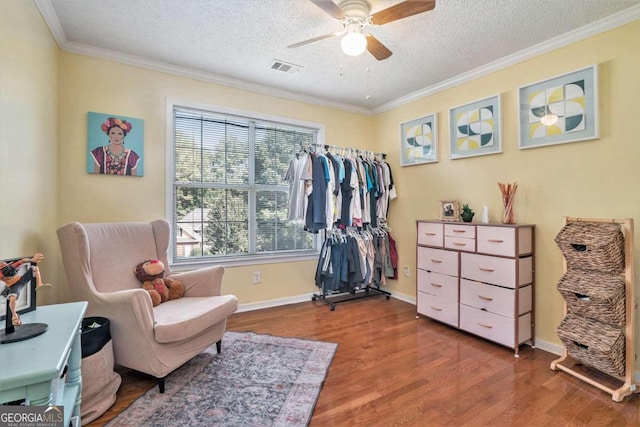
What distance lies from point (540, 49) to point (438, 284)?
2.20 m

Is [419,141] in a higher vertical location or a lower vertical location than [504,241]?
higher

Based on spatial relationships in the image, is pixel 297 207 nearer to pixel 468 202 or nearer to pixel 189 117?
pixel 189 117

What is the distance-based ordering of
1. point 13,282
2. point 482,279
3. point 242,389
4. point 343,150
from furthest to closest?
1. point 343,150
2. point 482,279
3. point 242,389
4. point 13,282

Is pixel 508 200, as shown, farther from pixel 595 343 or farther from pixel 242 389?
pixel 242 389

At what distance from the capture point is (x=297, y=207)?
332 centimetres

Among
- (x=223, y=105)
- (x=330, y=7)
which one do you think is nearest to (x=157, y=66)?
(x=223, y=105)

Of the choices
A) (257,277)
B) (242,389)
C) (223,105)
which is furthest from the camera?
(257,277)

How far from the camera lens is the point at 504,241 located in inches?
98.0

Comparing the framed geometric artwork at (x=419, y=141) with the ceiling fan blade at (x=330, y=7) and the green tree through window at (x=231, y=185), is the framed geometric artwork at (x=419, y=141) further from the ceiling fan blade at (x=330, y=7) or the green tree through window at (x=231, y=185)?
the ceiling fan blade at (x=330, y=7)

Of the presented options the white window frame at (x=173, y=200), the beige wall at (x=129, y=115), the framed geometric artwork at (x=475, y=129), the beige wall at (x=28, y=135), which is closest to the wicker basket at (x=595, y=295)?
the framed geometric artwork at (x=475, y=129)

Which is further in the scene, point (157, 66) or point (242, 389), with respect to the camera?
point (157, 66)

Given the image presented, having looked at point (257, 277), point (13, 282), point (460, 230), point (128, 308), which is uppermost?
point (460, 230)

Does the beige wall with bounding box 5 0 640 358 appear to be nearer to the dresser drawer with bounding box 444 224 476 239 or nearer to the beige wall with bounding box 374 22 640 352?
the beige wall with bounding box 374 22 640 352

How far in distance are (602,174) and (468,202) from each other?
3.46 feet
